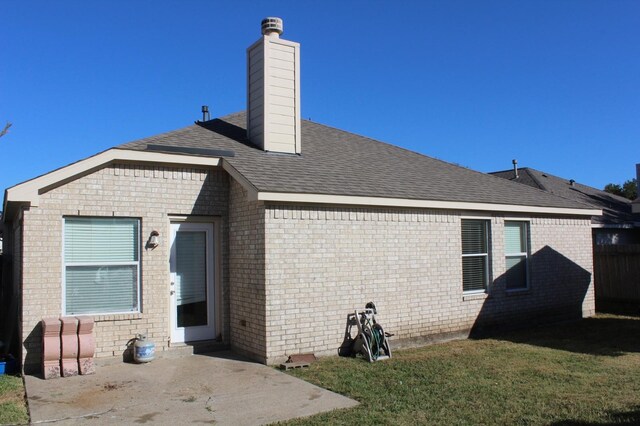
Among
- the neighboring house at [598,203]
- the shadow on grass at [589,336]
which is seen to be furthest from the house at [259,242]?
the neighboring house at [598,203]

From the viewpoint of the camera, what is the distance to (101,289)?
8.91m

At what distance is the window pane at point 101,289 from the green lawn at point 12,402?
129 centimetres

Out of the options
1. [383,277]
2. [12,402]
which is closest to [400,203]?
[383,277]

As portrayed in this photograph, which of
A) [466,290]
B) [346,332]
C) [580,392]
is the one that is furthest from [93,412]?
[466,290]

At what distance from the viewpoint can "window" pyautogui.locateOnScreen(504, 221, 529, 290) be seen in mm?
12352

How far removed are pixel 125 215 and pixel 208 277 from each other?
1.87 meters

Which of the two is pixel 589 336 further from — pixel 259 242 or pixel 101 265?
pixel 101 265

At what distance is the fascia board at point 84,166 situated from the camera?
8.04 meters

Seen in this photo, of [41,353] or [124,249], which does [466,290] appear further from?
[41,353]

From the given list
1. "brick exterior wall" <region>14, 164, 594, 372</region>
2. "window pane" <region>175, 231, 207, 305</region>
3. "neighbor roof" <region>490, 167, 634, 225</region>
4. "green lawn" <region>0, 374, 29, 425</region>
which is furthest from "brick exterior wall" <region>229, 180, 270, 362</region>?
"neighbor roof" <region>490, 167, 634, 225</region>

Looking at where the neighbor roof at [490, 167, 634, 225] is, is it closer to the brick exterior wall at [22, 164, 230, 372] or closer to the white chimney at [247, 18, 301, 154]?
the white chimney at [247, 18, 301, 154]

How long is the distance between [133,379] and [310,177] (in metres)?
4.46

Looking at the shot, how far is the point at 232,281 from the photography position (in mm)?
9812

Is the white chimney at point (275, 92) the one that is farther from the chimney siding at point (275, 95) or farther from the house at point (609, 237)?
the house at point (609, 237)
